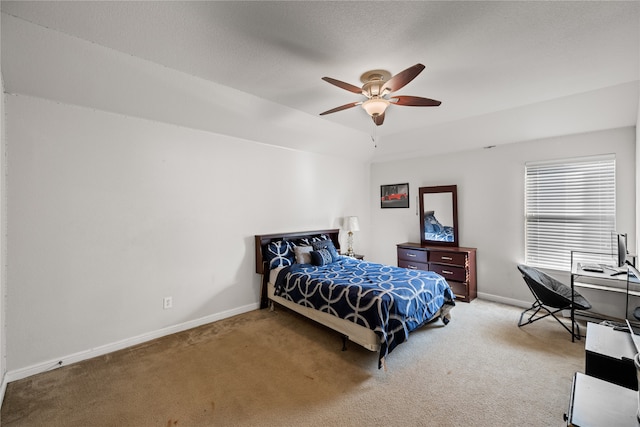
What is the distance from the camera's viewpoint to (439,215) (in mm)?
4848

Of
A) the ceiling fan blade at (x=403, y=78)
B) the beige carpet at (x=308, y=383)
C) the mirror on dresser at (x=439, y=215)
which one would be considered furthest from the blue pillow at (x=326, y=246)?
the ceiling fan blade at (x=403, y=78)

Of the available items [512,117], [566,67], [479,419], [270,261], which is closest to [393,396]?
[479,419]

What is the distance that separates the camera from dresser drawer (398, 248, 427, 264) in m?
4.67

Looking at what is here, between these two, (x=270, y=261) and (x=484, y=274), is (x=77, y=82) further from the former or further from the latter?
(x=484, y=274)

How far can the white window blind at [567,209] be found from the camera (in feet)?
11.5

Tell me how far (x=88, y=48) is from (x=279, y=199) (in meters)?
2.69

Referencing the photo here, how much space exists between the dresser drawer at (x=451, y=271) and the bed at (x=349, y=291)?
3.44ft

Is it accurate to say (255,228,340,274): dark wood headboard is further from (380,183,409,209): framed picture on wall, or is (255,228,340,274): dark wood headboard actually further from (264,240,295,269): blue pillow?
(380,183,409,209): framed picture on wall

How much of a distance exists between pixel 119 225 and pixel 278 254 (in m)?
1.88

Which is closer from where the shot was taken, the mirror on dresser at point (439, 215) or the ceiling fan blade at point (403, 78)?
the ceiling fan blade at point (403, 78)

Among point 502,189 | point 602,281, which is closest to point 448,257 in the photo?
point 502,189

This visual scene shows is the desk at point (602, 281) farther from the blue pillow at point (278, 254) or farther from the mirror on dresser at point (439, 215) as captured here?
the blue pillow at point (278, 254)

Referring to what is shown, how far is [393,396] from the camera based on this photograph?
2176 mm

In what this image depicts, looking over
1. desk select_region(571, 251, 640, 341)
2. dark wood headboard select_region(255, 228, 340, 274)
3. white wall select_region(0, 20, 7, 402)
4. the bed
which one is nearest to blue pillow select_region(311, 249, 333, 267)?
the bed
